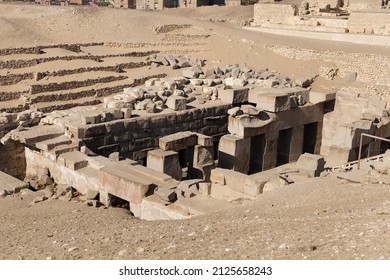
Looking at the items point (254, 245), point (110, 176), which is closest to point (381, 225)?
point (254, 245)

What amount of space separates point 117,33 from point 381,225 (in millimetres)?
18468

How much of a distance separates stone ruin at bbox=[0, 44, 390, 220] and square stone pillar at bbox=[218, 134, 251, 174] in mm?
30

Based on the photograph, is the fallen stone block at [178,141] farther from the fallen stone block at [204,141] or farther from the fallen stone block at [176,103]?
the fallen stone block at [176,103]

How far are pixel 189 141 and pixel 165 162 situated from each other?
5.24 feet

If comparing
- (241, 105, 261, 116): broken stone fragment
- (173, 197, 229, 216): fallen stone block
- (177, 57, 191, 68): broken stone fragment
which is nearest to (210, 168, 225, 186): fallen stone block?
(173, 197, 229, 216): fallen stone block

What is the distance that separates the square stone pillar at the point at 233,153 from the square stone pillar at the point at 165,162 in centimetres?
253

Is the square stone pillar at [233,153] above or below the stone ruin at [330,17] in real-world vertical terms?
below

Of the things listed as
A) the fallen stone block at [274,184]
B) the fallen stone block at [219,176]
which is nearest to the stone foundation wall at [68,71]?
the fallen stone block at [219,176]

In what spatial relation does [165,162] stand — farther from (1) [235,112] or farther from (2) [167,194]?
(1) [235,112]

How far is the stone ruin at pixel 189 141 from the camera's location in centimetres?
1084

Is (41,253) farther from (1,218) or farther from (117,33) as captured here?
(117,33)

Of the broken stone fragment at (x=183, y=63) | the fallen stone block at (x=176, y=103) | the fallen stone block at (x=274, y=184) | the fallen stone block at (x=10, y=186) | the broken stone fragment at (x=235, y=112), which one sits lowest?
the fallen stone block at (x=10, y=186)

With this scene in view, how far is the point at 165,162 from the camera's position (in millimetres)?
12609

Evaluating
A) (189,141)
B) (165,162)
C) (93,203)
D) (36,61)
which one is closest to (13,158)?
(93,203)
